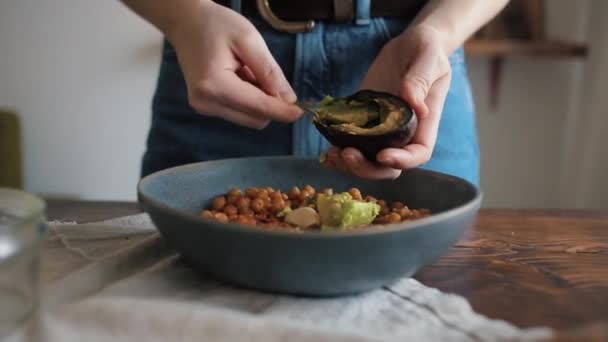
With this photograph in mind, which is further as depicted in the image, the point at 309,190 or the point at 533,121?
the point at 533,121

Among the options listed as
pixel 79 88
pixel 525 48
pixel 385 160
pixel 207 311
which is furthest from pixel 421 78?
pixel 79 88

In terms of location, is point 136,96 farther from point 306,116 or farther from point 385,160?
point 385,160

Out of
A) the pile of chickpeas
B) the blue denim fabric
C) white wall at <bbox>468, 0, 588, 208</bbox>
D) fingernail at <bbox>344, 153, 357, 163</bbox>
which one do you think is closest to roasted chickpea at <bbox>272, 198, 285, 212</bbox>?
the pile of chickpeas

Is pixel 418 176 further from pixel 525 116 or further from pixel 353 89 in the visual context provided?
Answer: pixel 525 116

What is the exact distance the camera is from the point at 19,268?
50 cm

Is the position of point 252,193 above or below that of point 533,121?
above

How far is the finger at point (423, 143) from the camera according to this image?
65 cm

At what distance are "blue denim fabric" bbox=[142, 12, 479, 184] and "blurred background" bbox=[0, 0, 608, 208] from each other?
3.35ft

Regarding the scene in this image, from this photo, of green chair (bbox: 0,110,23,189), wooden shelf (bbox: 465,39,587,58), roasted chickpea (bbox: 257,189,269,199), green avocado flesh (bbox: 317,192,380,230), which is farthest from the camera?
wooden shelf (bbox: 465,39,587,58)

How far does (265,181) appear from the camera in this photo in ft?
2.67

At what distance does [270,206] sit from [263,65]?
163 millimetres

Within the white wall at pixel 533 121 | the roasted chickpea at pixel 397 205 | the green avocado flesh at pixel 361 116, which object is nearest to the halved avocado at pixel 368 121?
the green avocado flesh at pixel 361 116

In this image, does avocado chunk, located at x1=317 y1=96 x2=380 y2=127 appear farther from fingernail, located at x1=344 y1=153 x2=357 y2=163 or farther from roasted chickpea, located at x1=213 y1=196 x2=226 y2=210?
roasted chickpea, located at x1=213 y1=196 x2=226 y2=210

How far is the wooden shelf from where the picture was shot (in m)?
1.90
